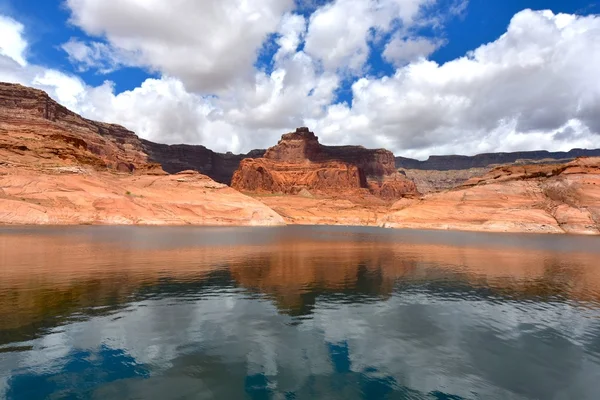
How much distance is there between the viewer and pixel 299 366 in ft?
38.4

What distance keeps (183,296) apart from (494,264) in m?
30.0

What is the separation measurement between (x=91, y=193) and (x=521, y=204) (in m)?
120

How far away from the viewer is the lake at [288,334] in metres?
10.5

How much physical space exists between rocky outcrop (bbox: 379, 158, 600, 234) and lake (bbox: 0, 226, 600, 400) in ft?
285

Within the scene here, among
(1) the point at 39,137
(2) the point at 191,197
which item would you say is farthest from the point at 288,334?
(1) the point at 39,137

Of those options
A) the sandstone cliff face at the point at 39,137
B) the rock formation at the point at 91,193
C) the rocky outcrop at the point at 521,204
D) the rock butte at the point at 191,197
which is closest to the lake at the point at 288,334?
the rock formation at the point at 91,193

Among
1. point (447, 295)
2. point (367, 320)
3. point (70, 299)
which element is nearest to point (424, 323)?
point (367, 320)

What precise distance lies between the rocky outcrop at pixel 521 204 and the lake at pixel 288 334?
87.0 m

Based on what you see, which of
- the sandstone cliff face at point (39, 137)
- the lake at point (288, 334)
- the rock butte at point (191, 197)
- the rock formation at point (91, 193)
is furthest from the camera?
the sandstone cliff face at point (39, 137)

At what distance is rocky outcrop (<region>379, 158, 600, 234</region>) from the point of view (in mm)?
100188

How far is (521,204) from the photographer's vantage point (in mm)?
109188

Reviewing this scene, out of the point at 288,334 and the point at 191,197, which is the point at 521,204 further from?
the point at 288,334

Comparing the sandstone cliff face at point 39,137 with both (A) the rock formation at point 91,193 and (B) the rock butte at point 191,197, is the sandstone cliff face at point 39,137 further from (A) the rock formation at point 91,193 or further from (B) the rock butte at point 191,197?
(B) the rock butte at point 191,197

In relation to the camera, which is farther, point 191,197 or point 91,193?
point 191,197
